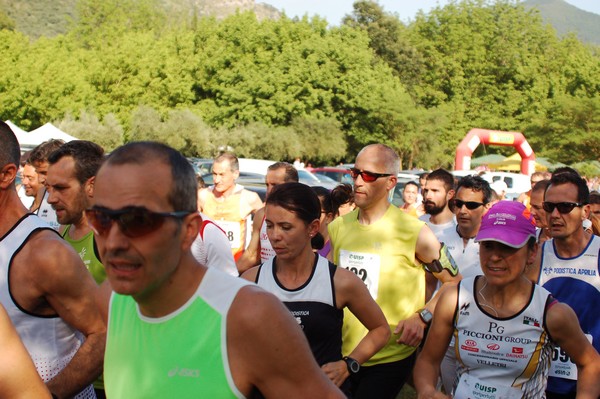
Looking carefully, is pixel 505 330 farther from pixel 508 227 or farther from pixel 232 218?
pixel 232 218

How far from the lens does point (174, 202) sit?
2098 millimetres

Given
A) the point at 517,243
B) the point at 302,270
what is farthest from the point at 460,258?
the point at 517,243

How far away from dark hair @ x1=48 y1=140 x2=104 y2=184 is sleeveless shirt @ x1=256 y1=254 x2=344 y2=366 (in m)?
1.20

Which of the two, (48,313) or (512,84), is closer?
(48,313)

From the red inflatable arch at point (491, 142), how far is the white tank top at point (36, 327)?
4049cm

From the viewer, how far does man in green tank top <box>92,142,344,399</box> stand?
2041mm

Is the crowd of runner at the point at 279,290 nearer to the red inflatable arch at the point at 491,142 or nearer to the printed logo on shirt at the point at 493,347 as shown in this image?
the printed logo on shirt at the point at 493,347

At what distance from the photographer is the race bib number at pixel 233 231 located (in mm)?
8602

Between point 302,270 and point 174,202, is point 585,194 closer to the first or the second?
point 302,270

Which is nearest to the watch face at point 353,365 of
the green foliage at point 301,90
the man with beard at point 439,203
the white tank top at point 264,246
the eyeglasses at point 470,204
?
the white tank top at point 264,246

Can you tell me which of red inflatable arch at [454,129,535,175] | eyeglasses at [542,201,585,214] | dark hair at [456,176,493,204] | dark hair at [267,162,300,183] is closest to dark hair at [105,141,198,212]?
eyeglasses at [542,201,585,214]

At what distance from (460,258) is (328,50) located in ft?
157

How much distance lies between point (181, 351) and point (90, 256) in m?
2.34

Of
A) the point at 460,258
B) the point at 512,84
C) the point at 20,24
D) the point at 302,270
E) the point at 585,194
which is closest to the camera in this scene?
the point at 302,270
